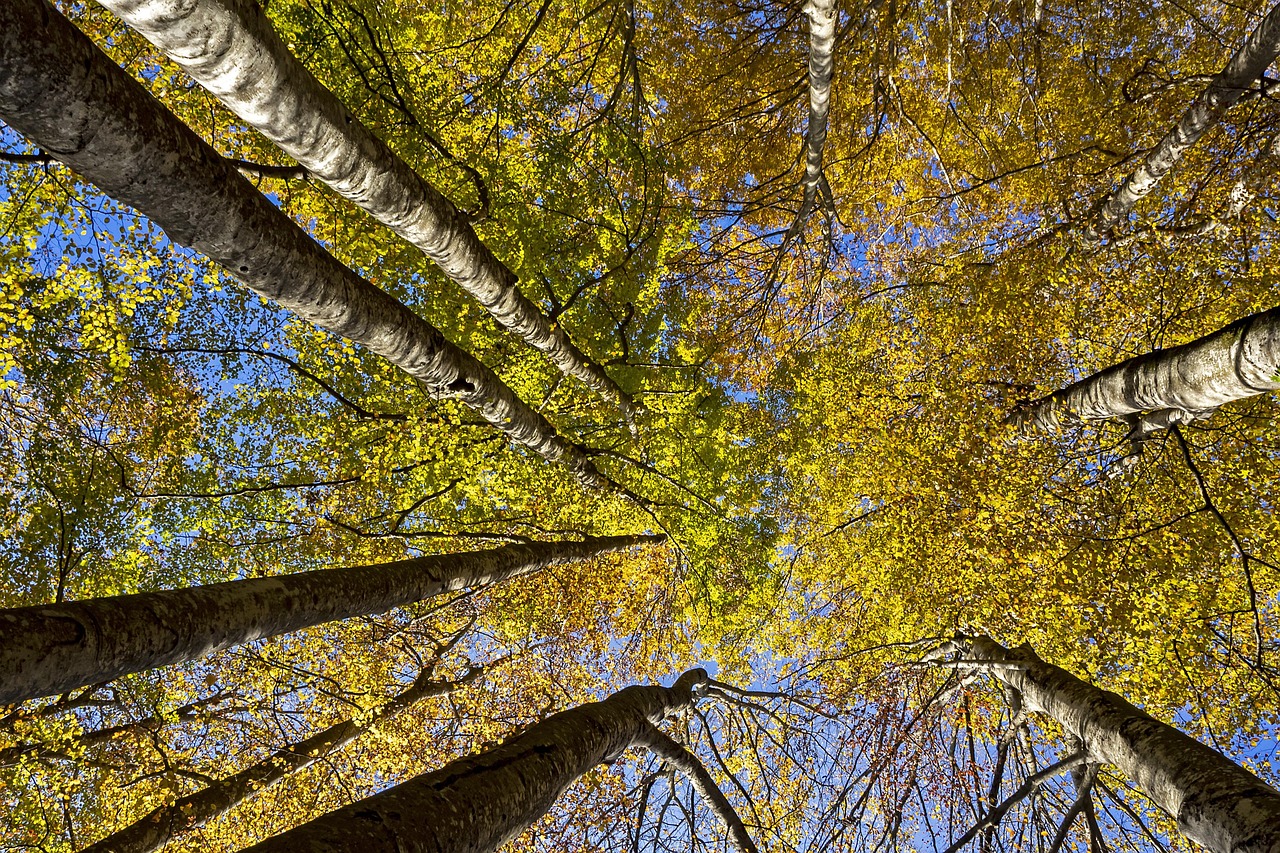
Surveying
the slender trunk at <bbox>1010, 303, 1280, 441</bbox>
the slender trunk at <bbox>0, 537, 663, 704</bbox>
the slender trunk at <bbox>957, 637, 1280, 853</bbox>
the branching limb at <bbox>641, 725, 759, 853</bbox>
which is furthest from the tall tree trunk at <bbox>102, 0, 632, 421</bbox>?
the slender trunk at <bbox>957, 637, 1280, 853</bbox>

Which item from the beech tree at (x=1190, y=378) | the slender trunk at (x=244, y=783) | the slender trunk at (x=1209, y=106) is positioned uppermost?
the slender trunk at (x=1209, y=106)

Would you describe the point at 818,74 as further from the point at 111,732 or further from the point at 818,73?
the point at 111,732

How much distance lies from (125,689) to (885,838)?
399 inches

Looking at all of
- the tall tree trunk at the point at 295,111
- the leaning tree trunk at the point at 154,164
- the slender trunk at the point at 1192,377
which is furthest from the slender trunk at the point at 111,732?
the slender trunk at the point at 1192,377

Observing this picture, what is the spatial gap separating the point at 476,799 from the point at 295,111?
375 cm

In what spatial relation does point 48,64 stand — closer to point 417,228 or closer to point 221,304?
point 417,228

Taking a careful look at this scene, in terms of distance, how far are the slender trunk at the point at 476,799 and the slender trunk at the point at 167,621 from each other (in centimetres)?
149

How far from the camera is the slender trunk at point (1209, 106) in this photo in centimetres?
495

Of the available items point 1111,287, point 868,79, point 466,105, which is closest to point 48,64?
point 466,105

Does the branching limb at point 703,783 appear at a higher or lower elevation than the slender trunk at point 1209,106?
lower

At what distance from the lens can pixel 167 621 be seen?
118 inches

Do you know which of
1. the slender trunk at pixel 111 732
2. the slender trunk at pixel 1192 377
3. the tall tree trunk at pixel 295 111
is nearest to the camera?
the tall tree trunk at pixel 295 111

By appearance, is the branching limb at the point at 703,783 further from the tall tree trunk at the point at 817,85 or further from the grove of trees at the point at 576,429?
the tall tree trunk at the point at 817,85

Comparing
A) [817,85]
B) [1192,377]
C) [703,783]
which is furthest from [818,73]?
[703,783]
